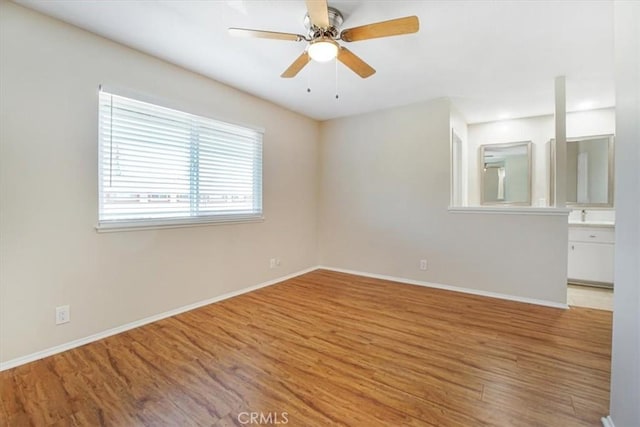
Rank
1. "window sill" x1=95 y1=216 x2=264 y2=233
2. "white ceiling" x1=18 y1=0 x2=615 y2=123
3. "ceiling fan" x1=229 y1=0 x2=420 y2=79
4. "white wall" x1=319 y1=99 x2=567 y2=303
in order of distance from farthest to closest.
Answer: "white wall" x1=319 y1=99 x2=567 y2=303 < "window sill" x1=95 y1=216 x2=264 y2=233 < "white ceiling" x1=18 y1=0 x2=615 y2=123 < "ceiling fan" x1=229 y1=0 x2=420 y2=79

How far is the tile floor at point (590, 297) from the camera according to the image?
3.05 meters

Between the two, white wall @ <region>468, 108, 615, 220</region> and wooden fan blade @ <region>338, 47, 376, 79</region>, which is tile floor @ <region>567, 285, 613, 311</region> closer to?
white wall @ <region>468, 108, 615, 220</region>

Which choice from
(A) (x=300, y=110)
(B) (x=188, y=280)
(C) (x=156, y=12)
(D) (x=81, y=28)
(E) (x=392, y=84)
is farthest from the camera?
(A) (x=300, y=110)

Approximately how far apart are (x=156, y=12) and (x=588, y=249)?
5321 mm

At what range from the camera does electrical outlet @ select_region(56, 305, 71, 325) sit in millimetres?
2105

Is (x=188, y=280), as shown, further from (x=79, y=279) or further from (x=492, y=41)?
(x=492, y=41)

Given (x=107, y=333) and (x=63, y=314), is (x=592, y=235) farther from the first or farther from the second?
(x=63, y=314)

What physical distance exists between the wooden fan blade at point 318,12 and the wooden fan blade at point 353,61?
27 centimetres

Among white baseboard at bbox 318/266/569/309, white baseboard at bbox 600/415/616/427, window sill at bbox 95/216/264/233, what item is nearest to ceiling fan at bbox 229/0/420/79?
window sill at bbox 95/216/264/233

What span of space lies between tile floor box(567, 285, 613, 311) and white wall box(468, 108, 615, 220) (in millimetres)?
1085

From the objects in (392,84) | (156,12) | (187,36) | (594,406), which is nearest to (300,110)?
(392,84)

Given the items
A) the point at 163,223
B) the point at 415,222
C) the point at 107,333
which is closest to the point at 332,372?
the point at 107,333

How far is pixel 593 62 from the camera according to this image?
267 cm

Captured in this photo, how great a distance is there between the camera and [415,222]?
Answer: 12.8ft
